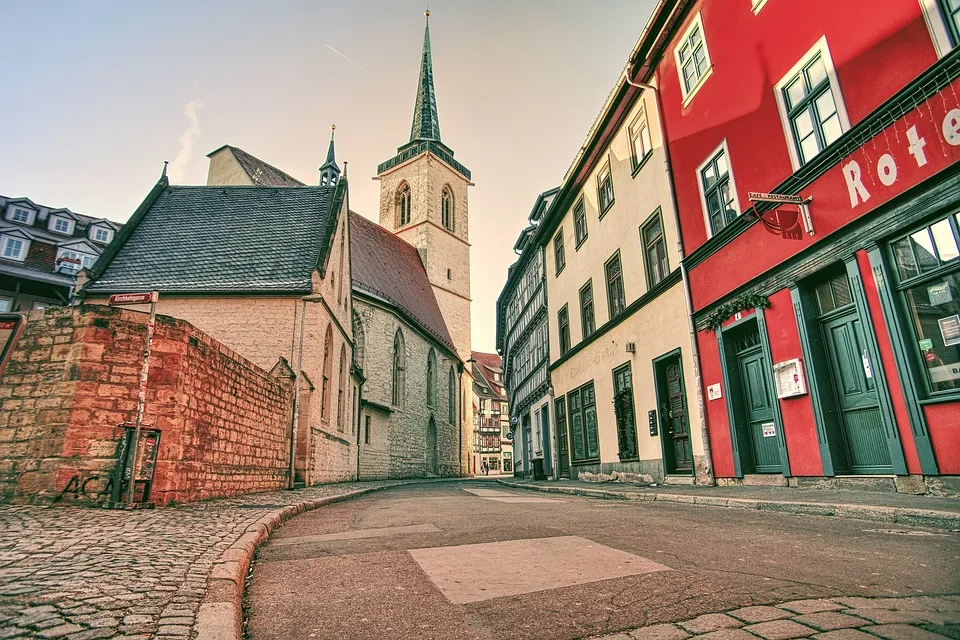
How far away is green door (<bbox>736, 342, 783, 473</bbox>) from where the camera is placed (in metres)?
8.70

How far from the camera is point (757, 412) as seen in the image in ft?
29.9

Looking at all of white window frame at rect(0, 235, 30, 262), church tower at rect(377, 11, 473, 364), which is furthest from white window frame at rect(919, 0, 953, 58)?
white window frame at rect(0, 235, 30, 262)

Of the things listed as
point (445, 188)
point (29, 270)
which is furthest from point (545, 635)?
point (445, 188)

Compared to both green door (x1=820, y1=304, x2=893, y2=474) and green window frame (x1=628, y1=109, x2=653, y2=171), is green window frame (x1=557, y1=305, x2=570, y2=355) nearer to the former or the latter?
green window frame (x1=628, y1=109, x2=653, y2=171)

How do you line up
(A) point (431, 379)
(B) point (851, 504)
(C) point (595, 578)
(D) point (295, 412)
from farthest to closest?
(A) point (431, 379)
(D) point (295, 412)
(B) point (851, 504)
(C) point (595, 578)

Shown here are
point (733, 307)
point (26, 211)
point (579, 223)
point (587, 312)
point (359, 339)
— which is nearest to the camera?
point (733, 307)

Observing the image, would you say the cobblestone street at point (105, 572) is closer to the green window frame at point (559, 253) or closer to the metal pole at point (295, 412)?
the metal pole at point (295, 412)

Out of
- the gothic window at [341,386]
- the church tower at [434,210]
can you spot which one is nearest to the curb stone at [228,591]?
the gothic window at [341,386]

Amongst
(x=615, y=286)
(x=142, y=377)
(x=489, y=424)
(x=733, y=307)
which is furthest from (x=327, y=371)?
(x=489, y=424)

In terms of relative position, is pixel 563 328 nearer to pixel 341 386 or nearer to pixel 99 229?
pixel 341 386

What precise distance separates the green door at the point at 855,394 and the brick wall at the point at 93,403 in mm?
9110

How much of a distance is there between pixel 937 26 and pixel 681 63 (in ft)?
20.4

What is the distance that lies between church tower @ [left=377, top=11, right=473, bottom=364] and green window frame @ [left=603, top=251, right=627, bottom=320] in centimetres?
2862

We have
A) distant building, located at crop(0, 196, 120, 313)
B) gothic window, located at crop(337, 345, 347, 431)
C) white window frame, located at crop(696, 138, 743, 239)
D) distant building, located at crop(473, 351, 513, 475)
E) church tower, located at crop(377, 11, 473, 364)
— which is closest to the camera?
white window frame, located at crop(696, 138, 743, 239)
